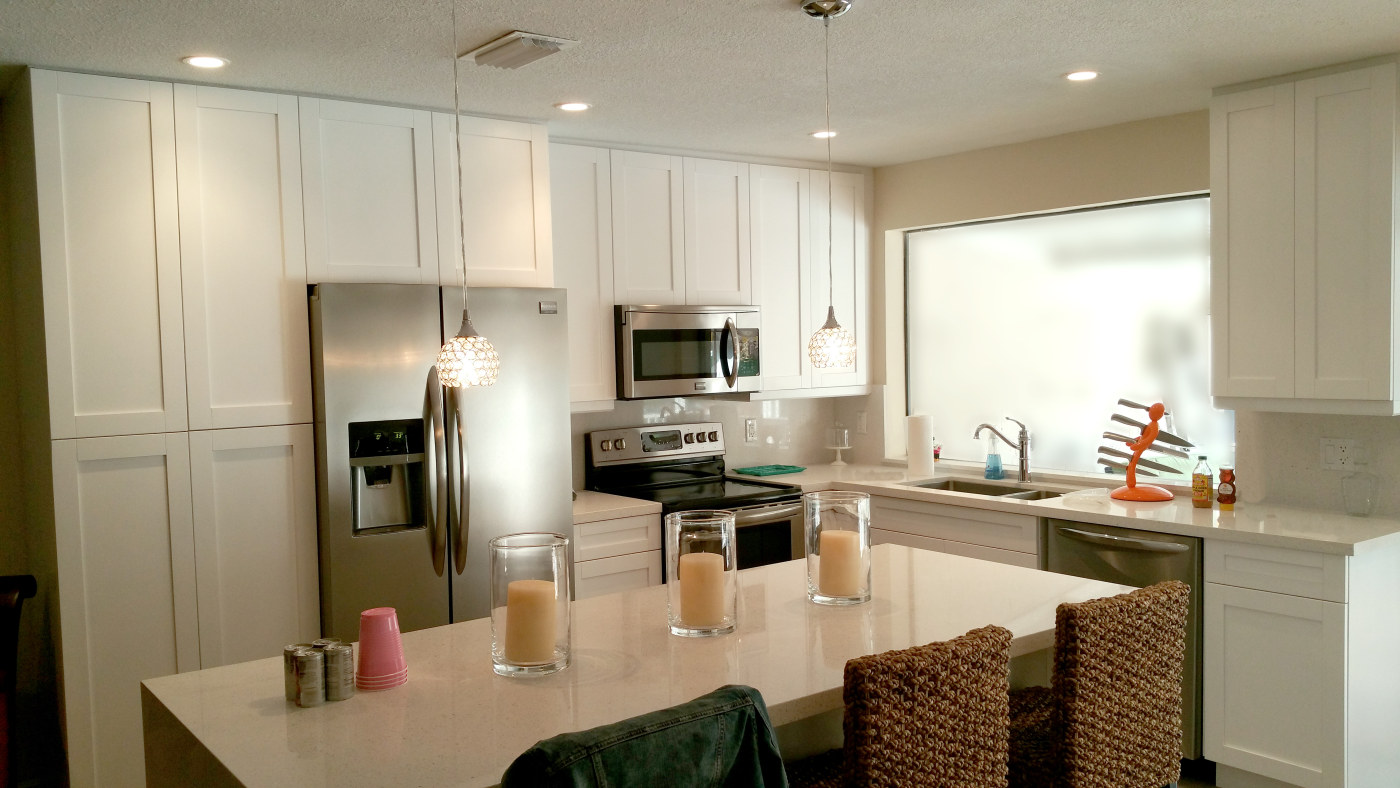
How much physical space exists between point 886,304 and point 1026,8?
2.61 m

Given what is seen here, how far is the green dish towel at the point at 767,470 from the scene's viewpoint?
504 cm

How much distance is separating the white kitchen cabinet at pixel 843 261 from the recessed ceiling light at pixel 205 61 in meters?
2.77

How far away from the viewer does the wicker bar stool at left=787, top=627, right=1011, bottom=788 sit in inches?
65.6

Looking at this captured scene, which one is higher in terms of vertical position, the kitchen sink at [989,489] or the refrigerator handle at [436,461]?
the refrigerator handle at [436,461]

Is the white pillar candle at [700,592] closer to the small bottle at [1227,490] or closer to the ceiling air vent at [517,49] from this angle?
the ceiling air vent at [517,49]

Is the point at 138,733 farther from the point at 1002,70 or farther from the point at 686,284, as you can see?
the point at 1002,70

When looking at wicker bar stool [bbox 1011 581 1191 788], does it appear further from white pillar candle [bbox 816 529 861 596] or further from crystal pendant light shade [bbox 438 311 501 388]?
crystal pendant light shade [bbox 438 311 501 388]

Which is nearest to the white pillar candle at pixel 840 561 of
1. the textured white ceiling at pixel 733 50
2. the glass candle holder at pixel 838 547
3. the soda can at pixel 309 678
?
the glass candle holder at pixel 838 547

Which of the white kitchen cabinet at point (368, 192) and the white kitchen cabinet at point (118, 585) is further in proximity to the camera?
the white kitchen cabinet at point (368, 192)

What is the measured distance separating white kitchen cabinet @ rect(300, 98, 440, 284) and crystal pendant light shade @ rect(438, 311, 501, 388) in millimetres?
1515

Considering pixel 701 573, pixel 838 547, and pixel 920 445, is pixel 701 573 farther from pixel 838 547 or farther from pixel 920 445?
pixel 920 445

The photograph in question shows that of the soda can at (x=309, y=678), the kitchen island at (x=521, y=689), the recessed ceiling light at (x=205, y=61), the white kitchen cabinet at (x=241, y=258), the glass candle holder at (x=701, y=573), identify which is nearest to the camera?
the kitchen island at (x=521, y=689)

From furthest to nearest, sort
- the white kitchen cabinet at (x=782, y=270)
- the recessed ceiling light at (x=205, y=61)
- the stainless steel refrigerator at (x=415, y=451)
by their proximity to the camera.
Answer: the white kitchen cabinet at (x=782, y=270)
the stainless steel refrigerator at (x=415, y=451)
the recessed ceiling light at (x=205, y=61)

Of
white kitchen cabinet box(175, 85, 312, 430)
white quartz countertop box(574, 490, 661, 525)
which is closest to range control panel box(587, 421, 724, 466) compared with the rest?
white quartz countertop box(574, 490, 661, 525)
